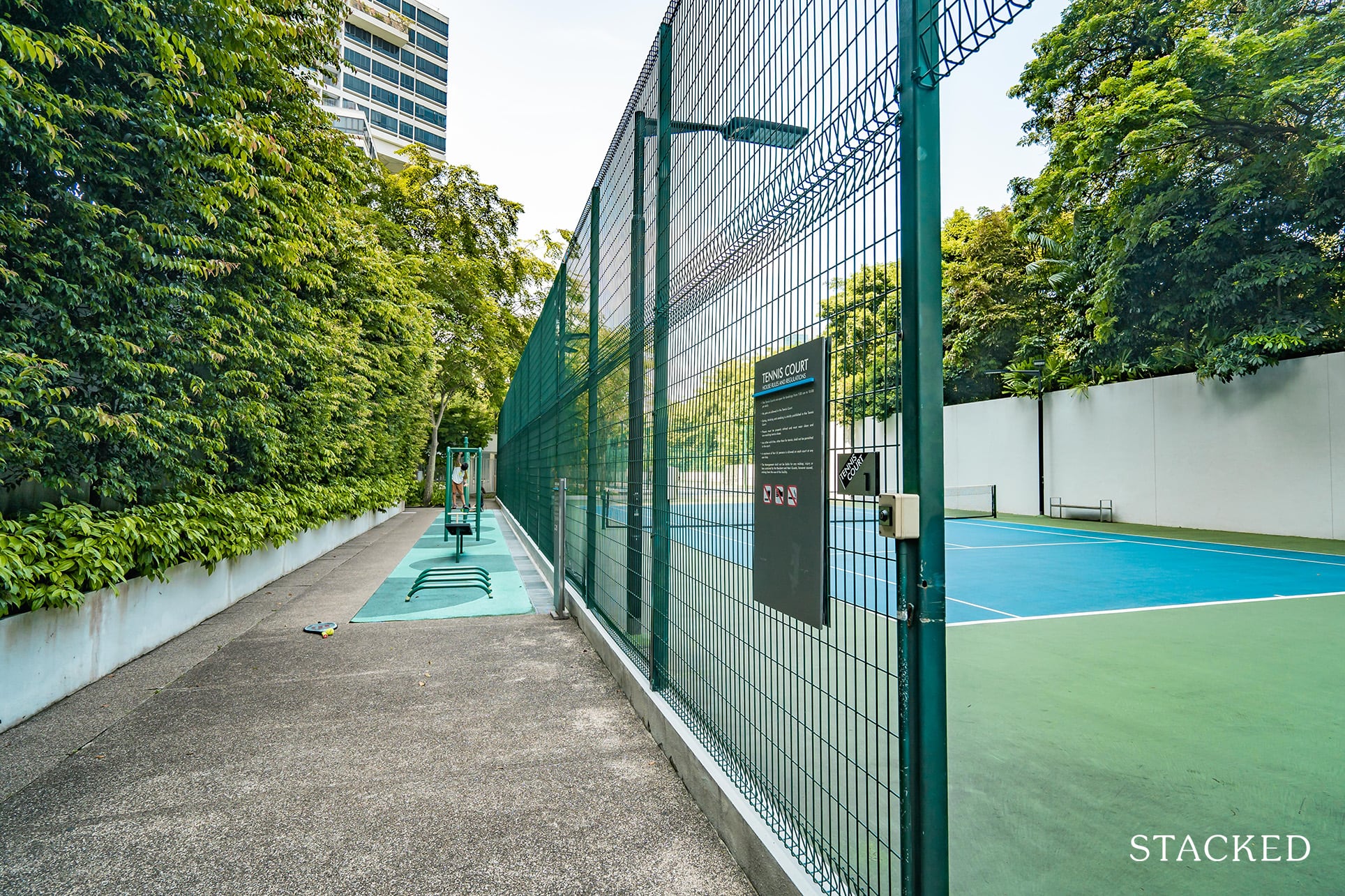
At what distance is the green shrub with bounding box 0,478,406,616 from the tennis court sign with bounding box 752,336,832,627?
368 centimetres

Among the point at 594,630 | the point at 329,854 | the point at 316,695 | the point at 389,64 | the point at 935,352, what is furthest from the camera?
the point at 389,64

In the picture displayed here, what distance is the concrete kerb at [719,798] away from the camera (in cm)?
204

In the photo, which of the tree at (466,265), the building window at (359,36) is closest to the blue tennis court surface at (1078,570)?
the tree at (466,265)

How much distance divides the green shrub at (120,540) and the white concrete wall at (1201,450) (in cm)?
1070

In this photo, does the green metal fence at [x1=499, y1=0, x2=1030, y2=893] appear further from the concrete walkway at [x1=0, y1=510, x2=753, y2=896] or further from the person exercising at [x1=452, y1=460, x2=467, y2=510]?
the person exercising at [x1=452, y1=460, x2=467, y2=510]

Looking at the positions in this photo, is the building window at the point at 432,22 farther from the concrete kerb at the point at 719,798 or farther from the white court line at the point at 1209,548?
the concrete kerb at the point at 719,798

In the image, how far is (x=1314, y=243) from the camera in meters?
14.3

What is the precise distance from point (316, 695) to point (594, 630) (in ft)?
6.16

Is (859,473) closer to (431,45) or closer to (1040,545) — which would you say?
(1040,545)

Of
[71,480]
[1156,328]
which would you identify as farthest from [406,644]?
[1156,328]

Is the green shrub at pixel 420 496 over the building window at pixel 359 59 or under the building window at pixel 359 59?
under

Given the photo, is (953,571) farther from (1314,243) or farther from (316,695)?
(1314,243)

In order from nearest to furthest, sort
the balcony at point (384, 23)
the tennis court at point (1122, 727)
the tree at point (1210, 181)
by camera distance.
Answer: the tennis court at point (1122, 727) < the tree at point (1210, 181) < the balcony at point (384, 23)

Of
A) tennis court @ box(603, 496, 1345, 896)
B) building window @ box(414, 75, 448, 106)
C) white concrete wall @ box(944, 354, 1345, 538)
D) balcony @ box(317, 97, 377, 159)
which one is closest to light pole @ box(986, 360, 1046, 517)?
white concrete wall @ box(944, 354, 1345, 538)
